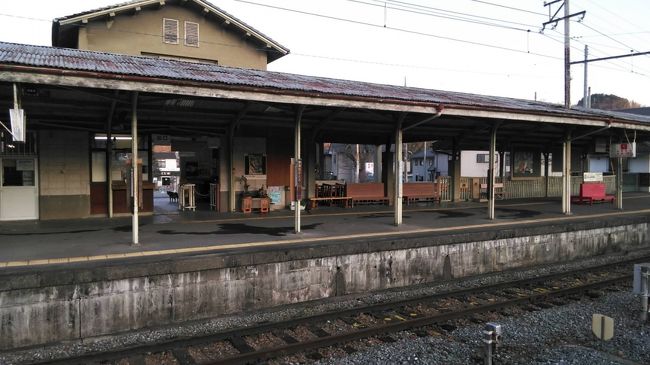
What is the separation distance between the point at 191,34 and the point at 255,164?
288 inches

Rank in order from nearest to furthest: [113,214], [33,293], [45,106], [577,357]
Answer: [577,357]
[33,293]
[45,106]
[113,214]

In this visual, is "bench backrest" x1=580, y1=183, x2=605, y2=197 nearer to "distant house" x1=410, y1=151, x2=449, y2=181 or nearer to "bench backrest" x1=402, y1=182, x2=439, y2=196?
"bench backrest" x1=402, y1=182, x2=439, y2=196

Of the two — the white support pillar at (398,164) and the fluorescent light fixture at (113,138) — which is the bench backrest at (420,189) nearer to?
the white support pillar at (398,164)

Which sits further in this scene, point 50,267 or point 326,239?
point 326,239

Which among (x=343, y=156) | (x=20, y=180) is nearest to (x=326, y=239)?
(x=20, y=180)

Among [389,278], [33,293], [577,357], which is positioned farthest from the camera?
[389,278]

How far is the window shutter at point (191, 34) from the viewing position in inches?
728

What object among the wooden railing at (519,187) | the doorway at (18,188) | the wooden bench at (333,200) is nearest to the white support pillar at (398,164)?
the wooden bench at (333,200)

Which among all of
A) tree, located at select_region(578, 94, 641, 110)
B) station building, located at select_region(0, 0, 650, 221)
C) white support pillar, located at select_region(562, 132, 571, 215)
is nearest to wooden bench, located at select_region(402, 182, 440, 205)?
station building, located at select_region(0, 0, 650, 221)

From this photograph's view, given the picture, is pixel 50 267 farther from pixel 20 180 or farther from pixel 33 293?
pixel 20 180

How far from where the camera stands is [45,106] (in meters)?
10.5

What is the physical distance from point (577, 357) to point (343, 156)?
5028cm

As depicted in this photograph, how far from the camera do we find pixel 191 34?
18.6 metres

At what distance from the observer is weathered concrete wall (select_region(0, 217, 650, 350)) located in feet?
20.8
